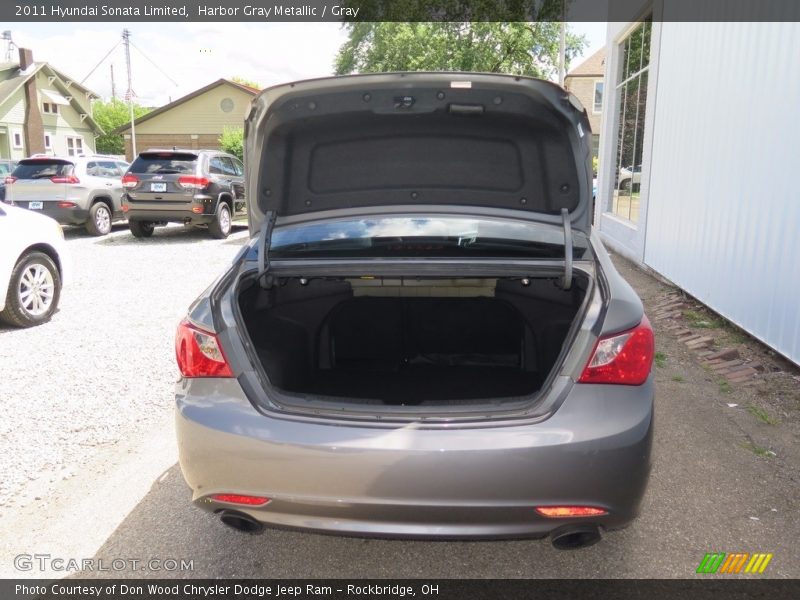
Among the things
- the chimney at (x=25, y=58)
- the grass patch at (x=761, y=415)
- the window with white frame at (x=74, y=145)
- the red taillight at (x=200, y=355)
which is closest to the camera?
the red taillight at (x=200, y=355)

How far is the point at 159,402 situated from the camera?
4.59 metres

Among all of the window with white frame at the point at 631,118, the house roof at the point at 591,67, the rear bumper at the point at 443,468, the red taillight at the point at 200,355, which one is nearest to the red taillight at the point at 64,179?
the window with white frame at the point at 631,118

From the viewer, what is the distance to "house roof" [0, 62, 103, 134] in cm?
3919

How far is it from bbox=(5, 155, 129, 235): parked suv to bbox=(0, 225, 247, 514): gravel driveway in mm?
4822

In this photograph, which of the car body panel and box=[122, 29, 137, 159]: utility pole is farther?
box=[122, 29, 137, 159]: utility pole

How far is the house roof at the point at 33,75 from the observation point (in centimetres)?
3919

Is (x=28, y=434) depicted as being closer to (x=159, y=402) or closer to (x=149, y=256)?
(x=159, y=402)

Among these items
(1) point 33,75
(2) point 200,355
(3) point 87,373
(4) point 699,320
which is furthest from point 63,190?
(1) point 33,75

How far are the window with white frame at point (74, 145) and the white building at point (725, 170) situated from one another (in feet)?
148

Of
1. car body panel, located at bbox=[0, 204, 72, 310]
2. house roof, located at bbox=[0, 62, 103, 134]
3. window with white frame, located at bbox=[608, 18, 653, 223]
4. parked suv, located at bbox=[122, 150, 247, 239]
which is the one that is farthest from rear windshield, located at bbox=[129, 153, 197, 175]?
house roof, located at bbox=[0, 62, 103, 134]

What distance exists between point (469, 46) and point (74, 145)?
101 ft

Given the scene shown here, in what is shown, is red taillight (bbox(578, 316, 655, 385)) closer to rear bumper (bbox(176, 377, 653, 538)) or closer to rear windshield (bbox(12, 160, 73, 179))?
rear bumper (bbox(176, 377, 653, 538))

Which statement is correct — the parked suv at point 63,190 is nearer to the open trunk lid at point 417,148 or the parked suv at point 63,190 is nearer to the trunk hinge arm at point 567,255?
the open trunk lid at point 417,148

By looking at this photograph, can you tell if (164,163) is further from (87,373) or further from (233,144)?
(233,144)
